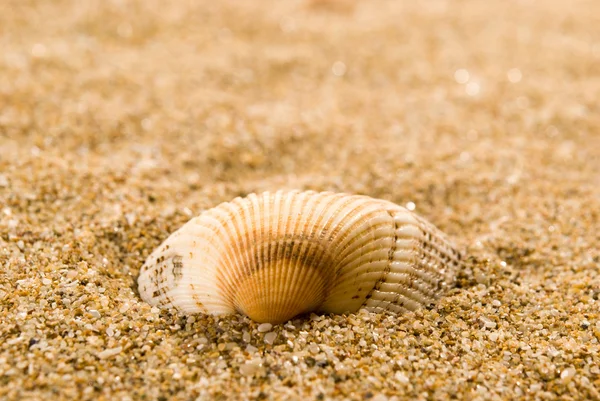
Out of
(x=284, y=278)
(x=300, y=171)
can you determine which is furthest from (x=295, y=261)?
(x=300, y=171)

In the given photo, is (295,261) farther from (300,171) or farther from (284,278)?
(300,171)

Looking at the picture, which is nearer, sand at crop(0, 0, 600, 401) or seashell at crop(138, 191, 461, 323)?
sand at crop(0, 0, 600, 401)

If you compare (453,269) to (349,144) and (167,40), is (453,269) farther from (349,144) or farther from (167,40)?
(167,40)

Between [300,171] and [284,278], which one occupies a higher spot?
[300,171]

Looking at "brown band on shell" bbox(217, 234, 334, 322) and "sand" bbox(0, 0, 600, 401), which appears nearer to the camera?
"sand" bbox(0, 0, 600, 401)

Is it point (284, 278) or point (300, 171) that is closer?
point (284, 278)

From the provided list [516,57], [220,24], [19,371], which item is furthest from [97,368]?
[516,57]
